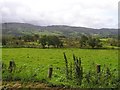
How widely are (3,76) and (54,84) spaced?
3.72 meters

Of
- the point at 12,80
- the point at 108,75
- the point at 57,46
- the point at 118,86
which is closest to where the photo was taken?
the point at 118,86

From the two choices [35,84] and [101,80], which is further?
[35,84]

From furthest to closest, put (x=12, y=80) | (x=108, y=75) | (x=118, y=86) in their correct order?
(x=12, y=80) < (x=108, y=75) < (x=118, y=86)

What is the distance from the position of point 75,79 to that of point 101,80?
1.46 m

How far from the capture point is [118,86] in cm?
1273

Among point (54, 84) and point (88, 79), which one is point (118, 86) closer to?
point (88, 79)

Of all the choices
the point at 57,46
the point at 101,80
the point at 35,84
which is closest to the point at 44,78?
the point at 35,84

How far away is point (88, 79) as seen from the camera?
13.4 metres

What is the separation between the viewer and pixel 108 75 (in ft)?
46.1

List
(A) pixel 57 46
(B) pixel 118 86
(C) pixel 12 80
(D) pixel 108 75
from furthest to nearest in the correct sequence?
(A) pixel 57 46 → (C) pixel 12 80 → (D) pixel 108 75 → (B) pixel 118 86

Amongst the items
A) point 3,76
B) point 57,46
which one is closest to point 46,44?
point 57,46

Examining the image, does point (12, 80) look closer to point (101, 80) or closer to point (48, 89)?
point (48, 89)

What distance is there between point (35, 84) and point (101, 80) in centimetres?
356

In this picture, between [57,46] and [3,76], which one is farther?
[57,46]
